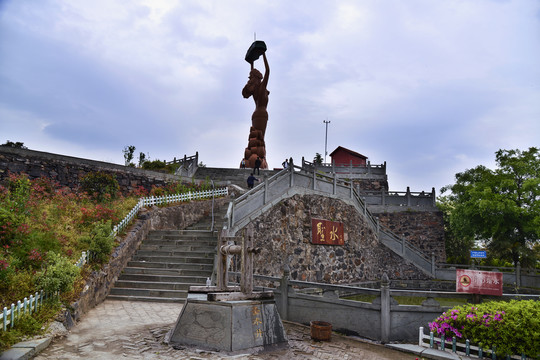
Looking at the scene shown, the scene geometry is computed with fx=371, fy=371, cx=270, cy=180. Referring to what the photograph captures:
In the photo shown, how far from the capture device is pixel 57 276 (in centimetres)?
802

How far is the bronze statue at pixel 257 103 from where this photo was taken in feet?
100

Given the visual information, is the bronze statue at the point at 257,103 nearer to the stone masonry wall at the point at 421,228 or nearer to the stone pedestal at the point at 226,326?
the stone masonry wall at the point at 421,228

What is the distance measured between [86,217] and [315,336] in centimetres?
891

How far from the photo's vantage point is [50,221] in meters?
11.4

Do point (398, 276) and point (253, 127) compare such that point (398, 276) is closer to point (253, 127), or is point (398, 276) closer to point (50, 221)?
point (253, 127)

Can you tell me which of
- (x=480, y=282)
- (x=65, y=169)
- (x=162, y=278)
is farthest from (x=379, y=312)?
(x=65, y=169)

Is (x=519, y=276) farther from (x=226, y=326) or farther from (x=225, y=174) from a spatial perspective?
(x=226, y=326)

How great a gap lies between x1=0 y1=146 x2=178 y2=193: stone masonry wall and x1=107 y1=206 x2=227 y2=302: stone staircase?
19.0 feet

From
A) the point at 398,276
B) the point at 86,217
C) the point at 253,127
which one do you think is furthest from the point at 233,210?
the point at 253,127

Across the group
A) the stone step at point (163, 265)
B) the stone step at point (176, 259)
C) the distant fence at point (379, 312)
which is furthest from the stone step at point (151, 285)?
the distant fence at point (379, 312)

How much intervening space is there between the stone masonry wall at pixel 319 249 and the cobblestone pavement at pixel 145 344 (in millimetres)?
5827

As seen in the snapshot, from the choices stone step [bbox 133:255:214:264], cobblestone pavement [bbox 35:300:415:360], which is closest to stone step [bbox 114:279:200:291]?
stone step [bbox 133:255:214:264]

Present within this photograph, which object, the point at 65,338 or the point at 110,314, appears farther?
the point at 110,314

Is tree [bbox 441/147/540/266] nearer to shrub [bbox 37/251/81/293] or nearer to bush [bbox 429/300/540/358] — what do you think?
bush [bbox 429/300/540/358]
